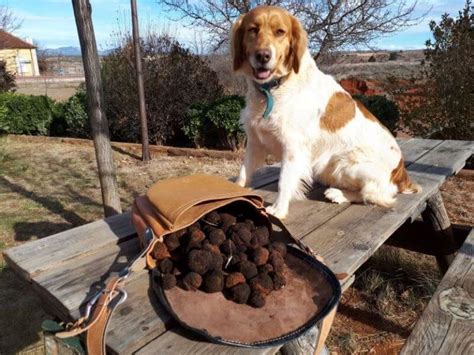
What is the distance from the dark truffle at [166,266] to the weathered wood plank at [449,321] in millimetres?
897

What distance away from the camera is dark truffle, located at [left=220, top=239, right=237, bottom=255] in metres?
1.57

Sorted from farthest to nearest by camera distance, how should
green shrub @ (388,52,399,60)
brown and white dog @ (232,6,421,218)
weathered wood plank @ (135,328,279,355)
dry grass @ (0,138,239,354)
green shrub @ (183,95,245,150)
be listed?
green shrub @ (388,52,399,60) → green shrub @ (183,95,245,150) → dry grass @ (0,138,239,354) → brown and white dog @ (232,6,421,218) → weathered wood plank @ (135,328,279,355)

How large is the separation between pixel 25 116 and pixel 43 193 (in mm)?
5647

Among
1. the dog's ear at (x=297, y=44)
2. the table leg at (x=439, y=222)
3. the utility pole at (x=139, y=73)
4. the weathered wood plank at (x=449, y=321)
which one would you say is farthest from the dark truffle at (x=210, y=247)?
the utility pole at (x=139, y=73)

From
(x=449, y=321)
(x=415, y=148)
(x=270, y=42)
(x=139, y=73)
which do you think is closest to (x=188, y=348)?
(x=449, y=321)

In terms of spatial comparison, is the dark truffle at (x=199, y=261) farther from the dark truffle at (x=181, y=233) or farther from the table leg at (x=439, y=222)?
the table leg at (x=439, y=222)

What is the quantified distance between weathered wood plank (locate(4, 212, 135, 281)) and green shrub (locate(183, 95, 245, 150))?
5184 millimetres

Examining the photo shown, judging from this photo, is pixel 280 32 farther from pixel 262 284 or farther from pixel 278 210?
pixel 262 284

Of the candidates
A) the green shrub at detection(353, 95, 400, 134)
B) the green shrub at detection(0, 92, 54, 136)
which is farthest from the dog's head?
the green shrub at detection(0, 92, 54, 136)

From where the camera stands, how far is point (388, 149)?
2.74m

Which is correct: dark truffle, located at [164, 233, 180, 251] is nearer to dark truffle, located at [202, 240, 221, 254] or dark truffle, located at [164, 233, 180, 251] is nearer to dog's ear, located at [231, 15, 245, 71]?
dark truffle, located at [202, 240, 221, 254]

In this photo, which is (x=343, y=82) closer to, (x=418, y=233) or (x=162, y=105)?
(x=162, y=105)

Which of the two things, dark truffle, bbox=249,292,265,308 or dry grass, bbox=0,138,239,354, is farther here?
dry grass, bbox=0,138,239,354

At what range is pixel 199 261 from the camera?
1.47 meters
